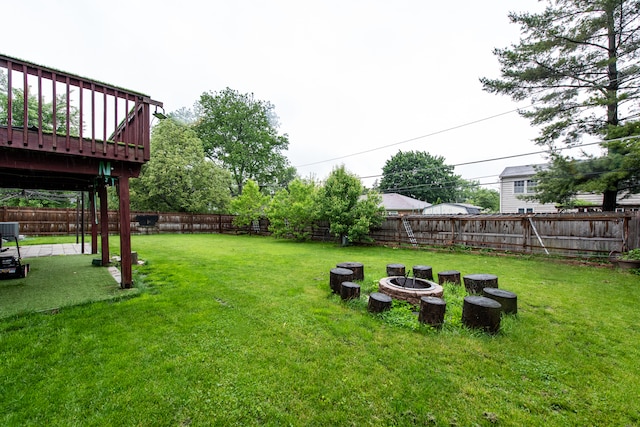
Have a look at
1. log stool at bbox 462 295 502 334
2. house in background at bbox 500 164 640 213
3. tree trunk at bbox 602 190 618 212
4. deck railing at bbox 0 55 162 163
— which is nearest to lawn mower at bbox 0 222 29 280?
deck railing at bbox 0 55 162 163

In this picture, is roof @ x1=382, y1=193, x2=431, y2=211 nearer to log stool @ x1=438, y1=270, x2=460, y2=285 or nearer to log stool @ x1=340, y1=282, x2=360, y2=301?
log stool @ x1=438, y1=270, x2=460, y2=285

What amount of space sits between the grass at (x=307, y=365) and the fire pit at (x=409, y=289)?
0.34 metres

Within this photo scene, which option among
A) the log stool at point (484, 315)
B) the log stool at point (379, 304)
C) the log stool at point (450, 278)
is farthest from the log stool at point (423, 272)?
the log stool at point (484, 315)

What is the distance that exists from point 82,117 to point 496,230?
36.1 feet

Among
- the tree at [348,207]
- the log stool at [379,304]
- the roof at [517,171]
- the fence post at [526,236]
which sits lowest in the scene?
the log stool at [379,304]

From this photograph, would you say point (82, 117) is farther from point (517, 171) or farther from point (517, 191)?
point (517, 171)

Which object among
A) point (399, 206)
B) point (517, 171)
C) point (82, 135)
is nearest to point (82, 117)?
point (82, 135)

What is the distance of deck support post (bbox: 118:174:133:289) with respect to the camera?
421cm

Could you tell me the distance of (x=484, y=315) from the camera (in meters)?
3.04

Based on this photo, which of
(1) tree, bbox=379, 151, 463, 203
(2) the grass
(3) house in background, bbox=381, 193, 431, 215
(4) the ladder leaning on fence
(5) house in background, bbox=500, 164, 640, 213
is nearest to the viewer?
(2) the grass

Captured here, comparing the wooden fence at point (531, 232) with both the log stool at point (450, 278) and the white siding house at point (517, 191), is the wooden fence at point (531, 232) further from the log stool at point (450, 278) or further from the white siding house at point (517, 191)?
the white siding house at point (517, 191)

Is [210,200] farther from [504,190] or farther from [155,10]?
[504,190]

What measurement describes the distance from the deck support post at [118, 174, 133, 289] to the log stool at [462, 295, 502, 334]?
500cm

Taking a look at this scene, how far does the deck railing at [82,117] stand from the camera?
129 inches
